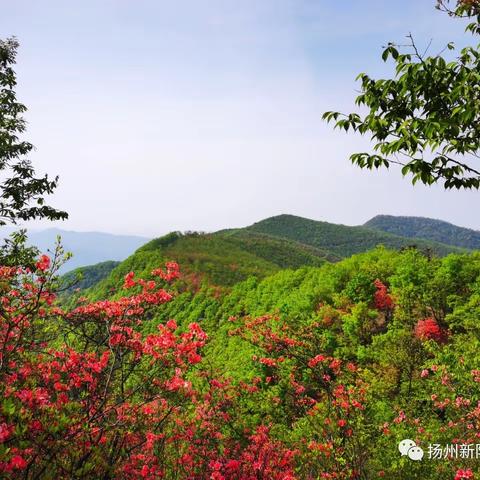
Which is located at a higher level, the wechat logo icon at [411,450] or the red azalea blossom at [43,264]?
the red azalea blossom at [43,264]

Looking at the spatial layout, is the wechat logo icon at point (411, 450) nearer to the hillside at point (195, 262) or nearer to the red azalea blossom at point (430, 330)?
the red azalea blossom at point (430, 330)

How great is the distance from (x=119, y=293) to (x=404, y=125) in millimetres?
58670

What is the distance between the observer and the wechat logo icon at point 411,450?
866 cm

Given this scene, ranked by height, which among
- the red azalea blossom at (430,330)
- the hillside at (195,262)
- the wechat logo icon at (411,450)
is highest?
the hillside at (195,262)

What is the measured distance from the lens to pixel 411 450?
8711 mm

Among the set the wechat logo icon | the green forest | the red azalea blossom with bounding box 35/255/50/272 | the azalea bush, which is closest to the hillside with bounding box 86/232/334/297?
the green forest

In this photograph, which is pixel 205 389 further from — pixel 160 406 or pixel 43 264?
pixel 43 264

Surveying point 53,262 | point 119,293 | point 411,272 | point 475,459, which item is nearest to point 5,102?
point 53,262

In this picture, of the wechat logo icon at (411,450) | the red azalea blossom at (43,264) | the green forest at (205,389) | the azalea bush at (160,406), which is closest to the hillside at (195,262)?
the green forest at (205,389)

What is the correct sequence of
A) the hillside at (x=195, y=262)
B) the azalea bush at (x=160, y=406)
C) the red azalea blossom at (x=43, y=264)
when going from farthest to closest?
the hillside at (x=195, y=262) < the red azalea blossom at (x=43, y=264) < the azalea bush at (x=160, y=406)

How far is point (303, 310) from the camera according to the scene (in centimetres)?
2838

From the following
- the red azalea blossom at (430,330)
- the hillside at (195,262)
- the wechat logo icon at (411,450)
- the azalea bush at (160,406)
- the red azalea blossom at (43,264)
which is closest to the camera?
the azalea bush at (160,406)

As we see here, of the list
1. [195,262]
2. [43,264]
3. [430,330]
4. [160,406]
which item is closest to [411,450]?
[160,406]

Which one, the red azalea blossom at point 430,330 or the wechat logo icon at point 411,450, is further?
the red azalea blossom at point 430,330
